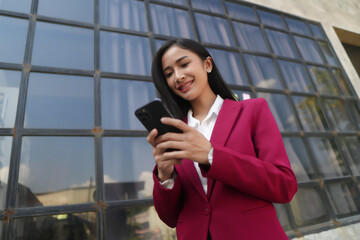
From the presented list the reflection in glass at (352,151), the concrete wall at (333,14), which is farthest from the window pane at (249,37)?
the reflection in glass at (352,151)

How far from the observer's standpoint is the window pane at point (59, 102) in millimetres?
1720

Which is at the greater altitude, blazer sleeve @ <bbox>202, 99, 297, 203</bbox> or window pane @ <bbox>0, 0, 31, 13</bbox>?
window pane @ <bbox>0, 0, 31, 13</bbox>

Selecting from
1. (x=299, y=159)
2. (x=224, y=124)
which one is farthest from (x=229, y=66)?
(x=224, y=124)

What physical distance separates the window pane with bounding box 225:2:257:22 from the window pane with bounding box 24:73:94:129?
2.23 meters

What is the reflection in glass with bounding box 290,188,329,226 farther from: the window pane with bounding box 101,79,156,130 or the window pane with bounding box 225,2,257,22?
the window pane with bounding box 225,2,257,22

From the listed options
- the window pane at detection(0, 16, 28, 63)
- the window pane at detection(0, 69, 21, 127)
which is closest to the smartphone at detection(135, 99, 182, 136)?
the window pane at detection(0, 69, 21, 127)

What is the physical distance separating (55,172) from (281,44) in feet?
10.4

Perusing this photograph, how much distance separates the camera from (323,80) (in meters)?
3.31

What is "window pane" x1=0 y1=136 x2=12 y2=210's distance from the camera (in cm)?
145

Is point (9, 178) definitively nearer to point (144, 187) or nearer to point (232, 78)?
point (144, 187)

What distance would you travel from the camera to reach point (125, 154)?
6.09 feet

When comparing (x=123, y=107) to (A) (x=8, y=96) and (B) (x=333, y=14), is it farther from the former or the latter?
(B) (x=333, y=14)

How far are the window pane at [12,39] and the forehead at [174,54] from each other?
57.9 inches

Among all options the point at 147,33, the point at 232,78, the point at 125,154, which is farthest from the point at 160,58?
the point at 232,78
